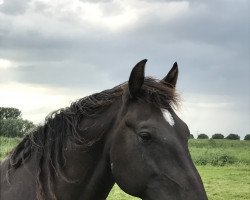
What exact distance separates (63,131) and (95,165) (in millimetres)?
430

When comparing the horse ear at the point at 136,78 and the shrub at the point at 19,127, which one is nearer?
the horse ear at the point at 136,78

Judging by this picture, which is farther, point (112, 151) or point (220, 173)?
point (220, 173)

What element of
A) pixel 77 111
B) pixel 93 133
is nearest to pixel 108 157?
pixel 93 133

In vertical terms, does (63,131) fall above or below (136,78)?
below

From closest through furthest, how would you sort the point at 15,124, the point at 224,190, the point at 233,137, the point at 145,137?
the point at 145,137, the point at 15,124, the point at 224,190, the point at 233,137

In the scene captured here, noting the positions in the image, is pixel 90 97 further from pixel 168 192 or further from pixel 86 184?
pixel 168 192

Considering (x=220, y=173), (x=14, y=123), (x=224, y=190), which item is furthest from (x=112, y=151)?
(x=220, y=173)

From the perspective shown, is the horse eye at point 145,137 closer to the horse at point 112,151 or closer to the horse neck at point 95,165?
the horse at point 112,151

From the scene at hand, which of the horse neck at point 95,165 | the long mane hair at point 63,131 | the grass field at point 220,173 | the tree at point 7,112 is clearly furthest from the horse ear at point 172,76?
the tree at point 7,112

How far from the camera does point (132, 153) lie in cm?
301

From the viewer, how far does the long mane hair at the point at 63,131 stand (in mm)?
3256

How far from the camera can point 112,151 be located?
314 cm

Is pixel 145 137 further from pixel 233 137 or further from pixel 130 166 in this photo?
pixel 233 137

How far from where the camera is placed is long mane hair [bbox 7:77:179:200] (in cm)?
326
